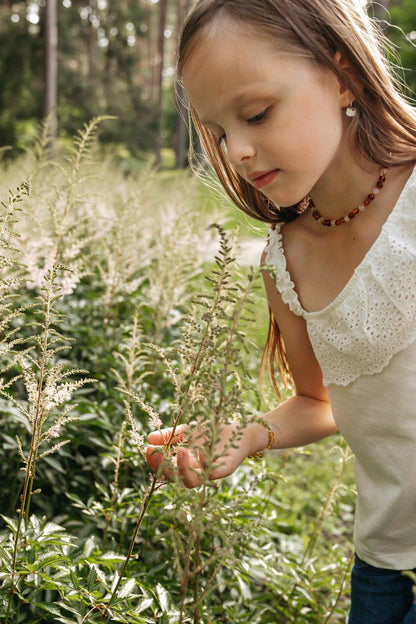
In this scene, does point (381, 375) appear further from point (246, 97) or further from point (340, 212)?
point (246, 97)

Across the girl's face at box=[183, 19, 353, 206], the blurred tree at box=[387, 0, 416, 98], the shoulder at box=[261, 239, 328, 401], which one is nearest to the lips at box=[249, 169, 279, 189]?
the girl's face at box=[183, 19, 353, 206]

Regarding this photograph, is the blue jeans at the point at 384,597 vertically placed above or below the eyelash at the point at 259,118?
below

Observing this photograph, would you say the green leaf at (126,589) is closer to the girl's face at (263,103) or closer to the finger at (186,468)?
the finger at (186,468)

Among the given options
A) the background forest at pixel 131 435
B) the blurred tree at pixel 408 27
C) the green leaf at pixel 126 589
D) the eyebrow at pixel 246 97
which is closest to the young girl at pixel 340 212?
the eyebrow at pixel 246 97

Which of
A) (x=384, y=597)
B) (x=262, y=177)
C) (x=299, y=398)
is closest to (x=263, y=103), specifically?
(x=262, y=177)

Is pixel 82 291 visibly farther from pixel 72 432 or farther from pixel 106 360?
pixel 72 432

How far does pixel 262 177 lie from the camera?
1.51 meters

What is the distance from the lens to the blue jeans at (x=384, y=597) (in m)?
1.65

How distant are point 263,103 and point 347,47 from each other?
387mm

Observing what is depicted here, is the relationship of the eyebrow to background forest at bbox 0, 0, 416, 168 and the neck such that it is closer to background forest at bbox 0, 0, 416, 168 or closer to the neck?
the neck

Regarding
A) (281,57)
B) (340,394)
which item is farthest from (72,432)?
(281,57)

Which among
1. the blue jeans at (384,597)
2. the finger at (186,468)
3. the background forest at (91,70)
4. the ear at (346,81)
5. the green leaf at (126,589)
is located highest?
the ear at (346,81)

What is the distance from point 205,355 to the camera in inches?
42.6

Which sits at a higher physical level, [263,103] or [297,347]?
[263,103]
